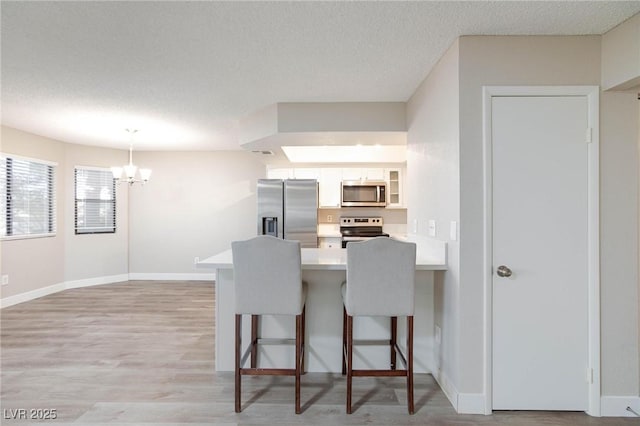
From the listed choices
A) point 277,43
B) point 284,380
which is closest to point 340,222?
point 284,380

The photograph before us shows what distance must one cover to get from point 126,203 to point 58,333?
9.89 feet

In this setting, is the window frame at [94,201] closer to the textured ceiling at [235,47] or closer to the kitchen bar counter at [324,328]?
the textured ceiling at [235,47]

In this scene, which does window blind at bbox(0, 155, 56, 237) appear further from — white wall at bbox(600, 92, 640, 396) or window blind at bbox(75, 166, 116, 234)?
white wall at bbox(600, 92, 640, 396)

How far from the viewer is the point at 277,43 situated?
2.19 metres

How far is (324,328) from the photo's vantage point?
2666mm

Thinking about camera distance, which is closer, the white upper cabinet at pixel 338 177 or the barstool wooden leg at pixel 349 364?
the barstool wooden leg at pixel 349 364

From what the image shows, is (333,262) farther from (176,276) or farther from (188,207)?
(176,276)

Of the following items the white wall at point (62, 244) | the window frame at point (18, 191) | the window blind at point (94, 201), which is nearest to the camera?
the window frame at point (18, 191)

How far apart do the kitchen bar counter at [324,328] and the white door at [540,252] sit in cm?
58

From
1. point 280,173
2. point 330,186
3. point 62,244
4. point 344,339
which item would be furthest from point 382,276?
point 62,244

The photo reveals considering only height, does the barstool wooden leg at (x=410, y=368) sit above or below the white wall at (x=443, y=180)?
below

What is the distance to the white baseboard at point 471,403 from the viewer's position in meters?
2.11

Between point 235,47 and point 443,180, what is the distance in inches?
67.7

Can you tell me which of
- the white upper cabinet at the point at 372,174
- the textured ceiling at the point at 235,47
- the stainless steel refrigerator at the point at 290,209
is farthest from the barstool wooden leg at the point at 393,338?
the white upper cabinet at the point at 372,174
